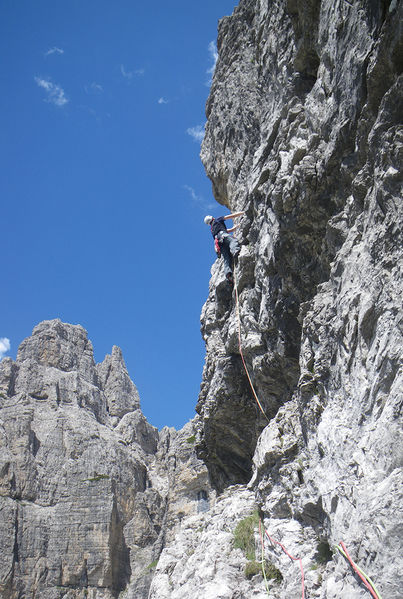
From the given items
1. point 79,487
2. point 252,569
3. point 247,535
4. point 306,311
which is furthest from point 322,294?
point 79,487

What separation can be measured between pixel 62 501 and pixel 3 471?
7174mm

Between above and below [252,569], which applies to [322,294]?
above

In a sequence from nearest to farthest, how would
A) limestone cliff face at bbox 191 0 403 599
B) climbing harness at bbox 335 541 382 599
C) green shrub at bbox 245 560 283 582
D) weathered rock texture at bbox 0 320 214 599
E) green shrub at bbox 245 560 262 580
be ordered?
climbing harness at bbox 335 541 382 599 < limestone cliff face at bbox 191 0 403 599 < green shrub at bbox 245 560 283 582 < green shrub at bbox 245 560 262 580 < weathered rock texture at bbox 0 320 214 599

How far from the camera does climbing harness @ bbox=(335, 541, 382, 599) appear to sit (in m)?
6.89

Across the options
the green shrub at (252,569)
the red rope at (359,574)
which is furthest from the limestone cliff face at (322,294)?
the green shrub at (252,569)

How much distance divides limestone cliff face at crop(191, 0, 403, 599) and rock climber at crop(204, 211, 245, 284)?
67 cm

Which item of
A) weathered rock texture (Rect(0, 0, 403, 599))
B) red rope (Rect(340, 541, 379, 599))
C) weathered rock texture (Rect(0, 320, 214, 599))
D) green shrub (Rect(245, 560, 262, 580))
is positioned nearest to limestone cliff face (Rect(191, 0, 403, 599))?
weathered rock texture (Rect(0, 0, 403, 599))

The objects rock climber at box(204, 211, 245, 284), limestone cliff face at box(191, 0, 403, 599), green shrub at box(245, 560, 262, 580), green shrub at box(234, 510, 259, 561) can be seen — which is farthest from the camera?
rock climber at box(204, 211, 245, 284)

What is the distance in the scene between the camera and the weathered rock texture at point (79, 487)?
52.9 m

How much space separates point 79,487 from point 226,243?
5072 cm

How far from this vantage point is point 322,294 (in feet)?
37.6

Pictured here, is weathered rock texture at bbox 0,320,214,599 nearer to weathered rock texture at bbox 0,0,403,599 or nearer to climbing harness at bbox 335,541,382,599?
weathered rock texture at bbox 0,0,403,599

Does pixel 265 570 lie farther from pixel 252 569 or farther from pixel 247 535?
pixel 247 535

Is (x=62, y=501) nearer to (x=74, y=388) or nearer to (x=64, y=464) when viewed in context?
(x=64, y=464)
